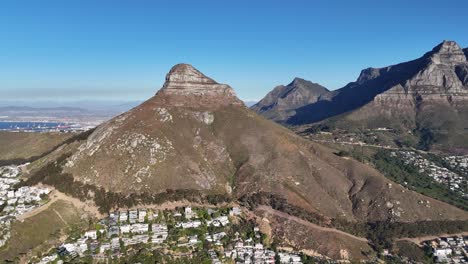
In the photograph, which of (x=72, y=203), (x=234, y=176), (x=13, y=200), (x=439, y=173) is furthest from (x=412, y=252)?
(x=13, y=200)

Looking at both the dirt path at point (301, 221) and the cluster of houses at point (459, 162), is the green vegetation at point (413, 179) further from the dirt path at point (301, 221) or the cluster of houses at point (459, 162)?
the dirt path at point (301, 221)

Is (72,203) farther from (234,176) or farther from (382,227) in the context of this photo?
(382,227)

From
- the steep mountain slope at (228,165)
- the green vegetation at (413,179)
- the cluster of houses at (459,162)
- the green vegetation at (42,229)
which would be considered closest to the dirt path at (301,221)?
the steep mountain slope at (228,165)

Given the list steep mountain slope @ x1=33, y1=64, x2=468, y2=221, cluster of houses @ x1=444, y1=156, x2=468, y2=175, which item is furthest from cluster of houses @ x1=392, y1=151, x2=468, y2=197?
steep mountain slope @ x1=33, y1=64, x2=468, y2=221

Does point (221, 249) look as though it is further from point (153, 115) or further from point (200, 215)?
point (153, 115)

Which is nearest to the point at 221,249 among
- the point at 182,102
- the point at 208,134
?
the point at 208,134

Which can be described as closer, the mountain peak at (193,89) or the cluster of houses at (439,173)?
the cluster of houses at (439,173)
